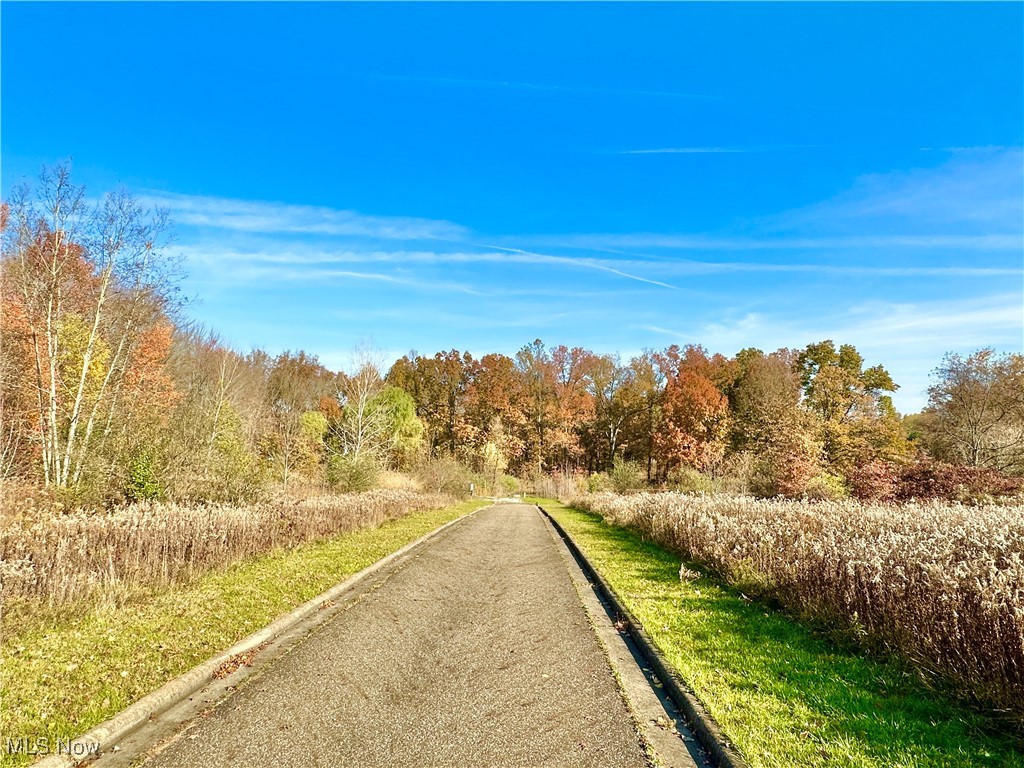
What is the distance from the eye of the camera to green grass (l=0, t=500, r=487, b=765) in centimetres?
392

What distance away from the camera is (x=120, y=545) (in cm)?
771

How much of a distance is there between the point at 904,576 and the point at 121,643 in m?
8.09

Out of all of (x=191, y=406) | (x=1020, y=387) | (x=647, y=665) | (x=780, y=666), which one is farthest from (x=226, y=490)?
(x=1020, y=387)

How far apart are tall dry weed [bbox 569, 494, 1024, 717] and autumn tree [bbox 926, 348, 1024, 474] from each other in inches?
996

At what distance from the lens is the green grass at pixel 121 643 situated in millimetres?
3918

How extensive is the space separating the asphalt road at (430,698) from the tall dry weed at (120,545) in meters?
3.12

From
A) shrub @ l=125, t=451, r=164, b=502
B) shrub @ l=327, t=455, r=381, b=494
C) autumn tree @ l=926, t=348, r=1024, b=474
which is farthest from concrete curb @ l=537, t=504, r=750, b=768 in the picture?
autumn tree @ l=926, t=348, r=1024, b=474

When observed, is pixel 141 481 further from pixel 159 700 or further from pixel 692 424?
pixel 692 424

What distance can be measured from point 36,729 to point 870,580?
753 cm

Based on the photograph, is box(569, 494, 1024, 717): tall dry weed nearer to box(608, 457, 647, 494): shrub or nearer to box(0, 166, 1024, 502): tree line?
box(0, 166, 1024, 502): tree line

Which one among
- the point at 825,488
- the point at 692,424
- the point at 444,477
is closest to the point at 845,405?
the point at 692,424

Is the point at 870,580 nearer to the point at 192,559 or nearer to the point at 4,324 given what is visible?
the point at 192,559

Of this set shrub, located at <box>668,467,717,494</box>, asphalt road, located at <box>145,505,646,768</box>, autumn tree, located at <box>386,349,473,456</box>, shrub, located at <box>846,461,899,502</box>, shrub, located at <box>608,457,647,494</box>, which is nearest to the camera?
asphalt road, located at <box>145,505,646,768</box>

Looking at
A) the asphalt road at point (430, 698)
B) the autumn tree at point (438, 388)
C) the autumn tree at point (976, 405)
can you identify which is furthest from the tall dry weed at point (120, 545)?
the autumn tree at point (438, 388)
